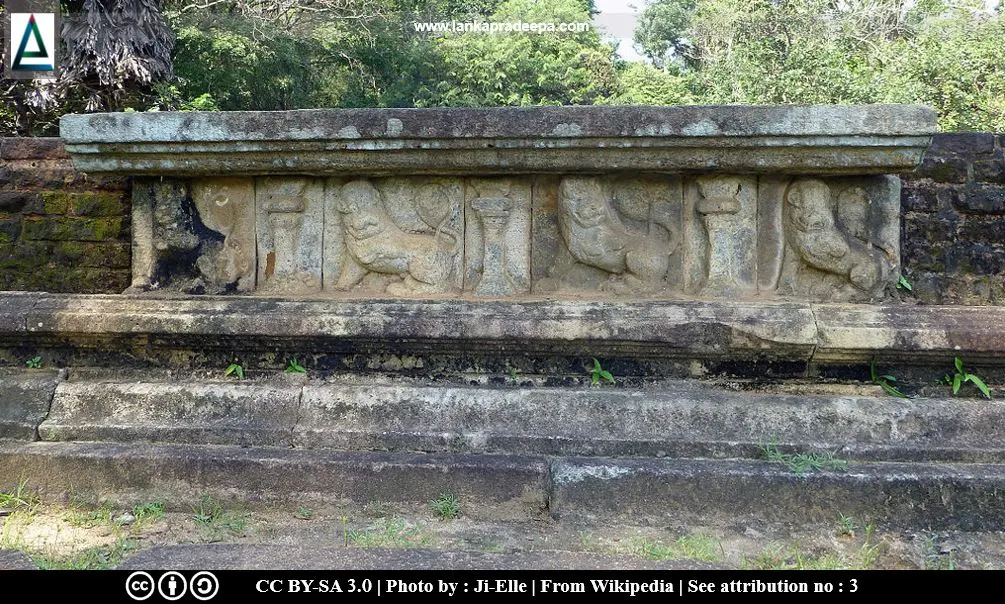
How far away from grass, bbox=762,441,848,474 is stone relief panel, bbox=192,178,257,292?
7.42 feet

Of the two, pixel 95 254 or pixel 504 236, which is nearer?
pixel 504 236

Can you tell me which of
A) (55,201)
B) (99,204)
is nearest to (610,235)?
(99,204)

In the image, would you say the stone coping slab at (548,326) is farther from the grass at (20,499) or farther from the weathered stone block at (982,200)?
the grass at (20,499)

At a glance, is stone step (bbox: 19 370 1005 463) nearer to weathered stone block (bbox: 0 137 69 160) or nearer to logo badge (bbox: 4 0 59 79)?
weathered stone block (bbox: 0 137 69 160)

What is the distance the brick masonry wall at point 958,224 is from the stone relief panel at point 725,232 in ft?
2.08

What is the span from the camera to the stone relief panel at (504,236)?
3326 millimetres

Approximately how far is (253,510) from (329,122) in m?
1.51

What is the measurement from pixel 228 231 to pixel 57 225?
0.87 m

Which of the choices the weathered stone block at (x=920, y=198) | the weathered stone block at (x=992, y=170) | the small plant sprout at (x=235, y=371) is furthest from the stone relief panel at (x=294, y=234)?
the weathered stone block at (x=992, y=170)

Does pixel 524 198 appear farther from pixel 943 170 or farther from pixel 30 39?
pixel 30 39

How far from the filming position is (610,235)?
10.7ft

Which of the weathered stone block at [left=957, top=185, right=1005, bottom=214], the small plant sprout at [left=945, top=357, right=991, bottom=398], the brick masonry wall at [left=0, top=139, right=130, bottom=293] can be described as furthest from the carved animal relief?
the small plant sprout at [left=945, top=357, right=991, bottom=398]

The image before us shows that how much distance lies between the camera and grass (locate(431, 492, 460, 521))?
284cm

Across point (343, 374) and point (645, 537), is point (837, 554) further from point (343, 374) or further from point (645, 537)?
point (343, 374)
